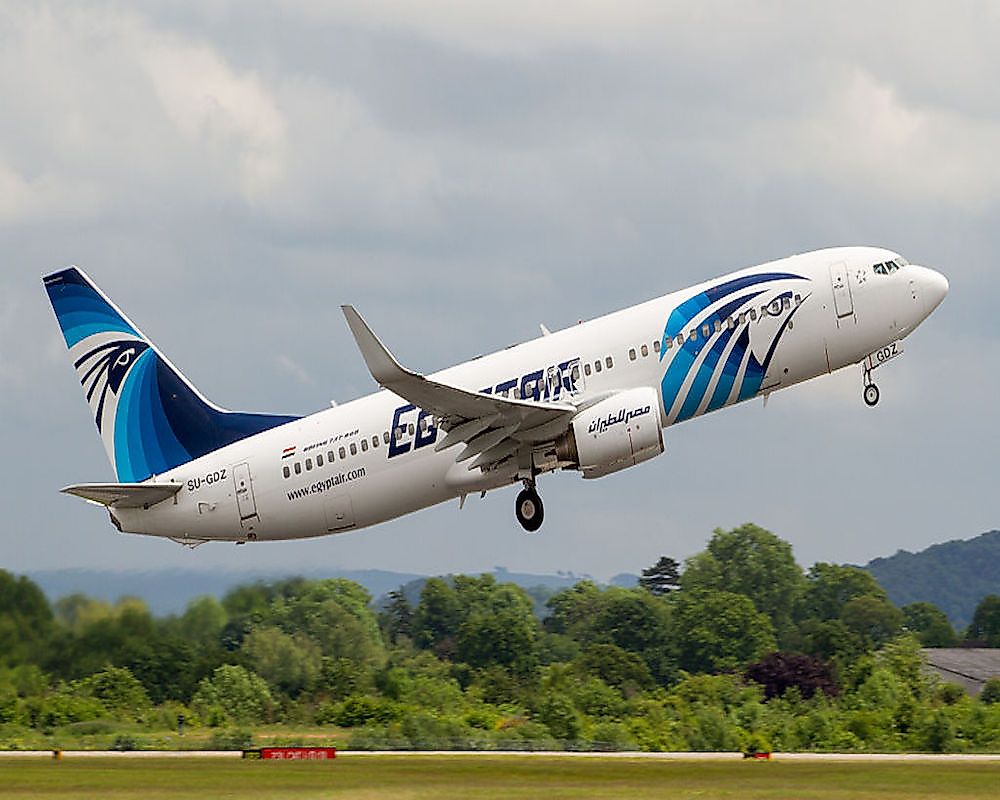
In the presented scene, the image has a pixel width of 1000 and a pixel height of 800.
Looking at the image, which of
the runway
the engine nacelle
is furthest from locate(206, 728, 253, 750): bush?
the engine nacelle

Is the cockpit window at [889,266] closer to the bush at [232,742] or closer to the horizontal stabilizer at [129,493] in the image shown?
the horizontal stabilizer at [129,493]

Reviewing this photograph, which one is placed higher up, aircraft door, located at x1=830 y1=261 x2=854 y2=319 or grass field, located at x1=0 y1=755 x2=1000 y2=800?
aircraft door, located at x1=830 y1=261 x2=854 y2=319

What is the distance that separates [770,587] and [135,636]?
369ft

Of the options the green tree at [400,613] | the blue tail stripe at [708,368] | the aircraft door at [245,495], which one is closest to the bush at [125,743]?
the aircraft door at [245,495]

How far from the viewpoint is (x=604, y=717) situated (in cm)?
8325

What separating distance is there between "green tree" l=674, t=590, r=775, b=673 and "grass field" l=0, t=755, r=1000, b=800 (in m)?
74.8

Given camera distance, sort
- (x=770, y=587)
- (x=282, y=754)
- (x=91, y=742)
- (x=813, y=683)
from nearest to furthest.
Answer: (x=282, y=754) → (x=91, y=742) → (x=813, y=683) → (x=770, y=587)

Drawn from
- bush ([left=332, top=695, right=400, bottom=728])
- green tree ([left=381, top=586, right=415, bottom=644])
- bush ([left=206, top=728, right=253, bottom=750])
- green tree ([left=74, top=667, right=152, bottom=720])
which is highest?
green tree ([left=381, top=586, right=415, bottom=644])

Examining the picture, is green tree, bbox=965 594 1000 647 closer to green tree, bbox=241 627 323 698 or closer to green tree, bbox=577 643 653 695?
green tree, bbox=577 643 653 695

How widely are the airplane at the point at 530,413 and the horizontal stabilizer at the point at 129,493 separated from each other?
0.07m

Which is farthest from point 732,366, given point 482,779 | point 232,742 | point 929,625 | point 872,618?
point 929,625

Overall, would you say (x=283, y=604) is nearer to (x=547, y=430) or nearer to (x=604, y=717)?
(x=604, y=717)

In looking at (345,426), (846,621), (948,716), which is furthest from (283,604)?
(846,621)

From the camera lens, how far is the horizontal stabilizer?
184ft
